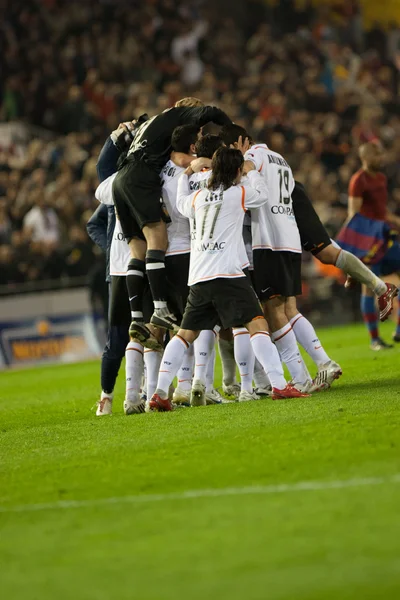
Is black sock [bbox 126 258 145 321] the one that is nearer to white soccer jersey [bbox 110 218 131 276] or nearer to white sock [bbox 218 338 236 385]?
white soccer jersey [bbox 110 218 131 276]

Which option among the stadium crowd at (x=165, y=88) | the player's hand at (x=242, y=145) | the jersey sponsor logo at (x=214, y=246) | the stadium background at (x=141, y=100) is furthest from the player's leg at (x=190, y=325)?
the stadium crowd at (x=165, y=88)

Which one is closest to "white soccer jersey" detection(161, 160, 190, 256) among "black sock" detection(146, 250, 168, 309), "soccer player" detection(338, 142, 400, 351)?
"black sock" detection(146, 250, 168, 309)

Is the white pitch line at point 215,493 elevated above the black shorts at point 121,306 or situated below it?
above

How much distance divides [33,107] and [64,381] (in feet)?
34.2

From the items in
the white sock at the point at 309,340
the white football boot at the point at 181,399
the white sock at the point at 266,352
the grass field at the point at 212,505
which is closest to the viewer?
the grass field at the point at 212,505

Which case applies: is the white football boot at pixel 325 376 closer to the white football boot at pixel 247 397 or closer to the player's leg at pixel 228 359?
the white football boot at pixel 247 397

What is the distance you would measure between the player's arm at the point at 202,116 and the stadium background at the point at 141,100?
10620 mm

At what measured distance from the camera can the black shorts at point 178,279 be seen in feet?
30.9

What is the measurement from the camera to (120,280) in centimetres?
970

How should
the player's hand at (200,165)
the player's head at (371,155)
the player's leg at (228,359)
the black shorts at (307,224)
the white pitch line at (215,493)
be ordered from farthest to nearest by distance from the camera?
the player's head at (371,155) → the player's leg at (228,359) → the black shorts at (307,224) → the player's hand at (200,165) → the white pitch line at (215,493)

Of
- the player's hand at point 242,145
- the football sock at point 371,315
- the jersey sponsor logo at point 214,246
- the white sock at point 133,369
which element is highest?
the player's hand at point 242,145

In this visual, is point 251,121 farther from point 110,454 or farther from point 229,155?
point 110,454

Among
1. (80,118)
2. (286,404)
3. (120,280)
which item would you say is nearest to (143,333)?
(120,280)

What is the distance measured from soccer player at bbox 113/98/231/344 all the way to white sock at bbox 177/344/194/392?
0.56 metres
